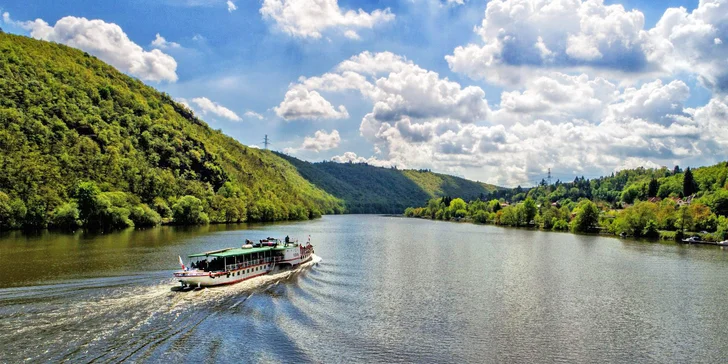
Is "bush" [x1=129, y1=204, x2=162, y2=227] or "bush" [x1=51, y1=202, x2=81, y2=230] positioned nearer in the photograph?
"bush" [x1=51, y1=202, x2=81, y2=230]

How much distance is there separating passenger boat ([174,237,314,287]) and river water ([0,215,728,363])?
4.83ft

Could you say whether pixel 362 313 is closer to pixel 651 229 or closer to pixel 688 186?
pixel 651 229

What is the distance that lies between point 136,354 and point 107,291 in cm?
1593

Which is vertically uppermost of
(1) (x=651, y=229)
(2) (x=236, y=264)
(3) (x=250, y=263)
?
(1) (x=651, y=229)

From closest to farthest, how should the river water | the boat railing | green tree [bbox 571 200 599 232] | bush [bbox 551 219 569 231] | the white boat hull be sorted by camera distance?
the river water
the white boat hull
the boat railing
green tree [bbox 571 200 599 232]
bush [bbox 551 219 569 231]

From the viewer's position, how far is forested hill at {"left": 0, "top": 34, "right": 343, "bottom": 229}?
107500mm

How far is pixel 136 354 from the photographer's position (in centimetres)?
2534

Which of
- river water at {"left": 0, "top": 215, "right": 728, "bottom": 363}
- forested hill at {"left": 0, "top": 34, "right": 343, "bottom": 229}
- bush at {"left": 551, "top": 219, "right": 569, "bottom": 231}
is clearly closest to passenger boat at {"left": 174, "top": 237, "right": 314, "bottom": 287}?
river water at {"left": 0, "top": 215, "right": 728, "bottom": 363}

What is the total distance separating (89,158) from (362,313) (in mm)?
124191

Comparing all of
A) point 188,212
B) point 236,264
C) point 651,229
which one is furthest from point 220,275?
point 651,229

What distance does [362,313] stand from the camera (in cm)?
3669

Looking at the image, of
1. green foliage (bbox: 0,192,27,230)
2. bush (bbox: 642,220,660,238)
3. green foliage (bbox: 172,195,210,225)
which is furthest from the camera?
green foliage (bbox: 172,195,210,225)

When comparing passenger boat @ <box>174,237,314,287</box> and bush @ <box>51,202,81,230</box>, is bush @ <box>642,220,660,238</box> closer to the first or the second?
passenger boat @ <box>174,237,314,287</box>

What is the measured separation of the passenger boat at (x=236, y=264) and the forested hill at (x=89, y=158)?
2830 inches
